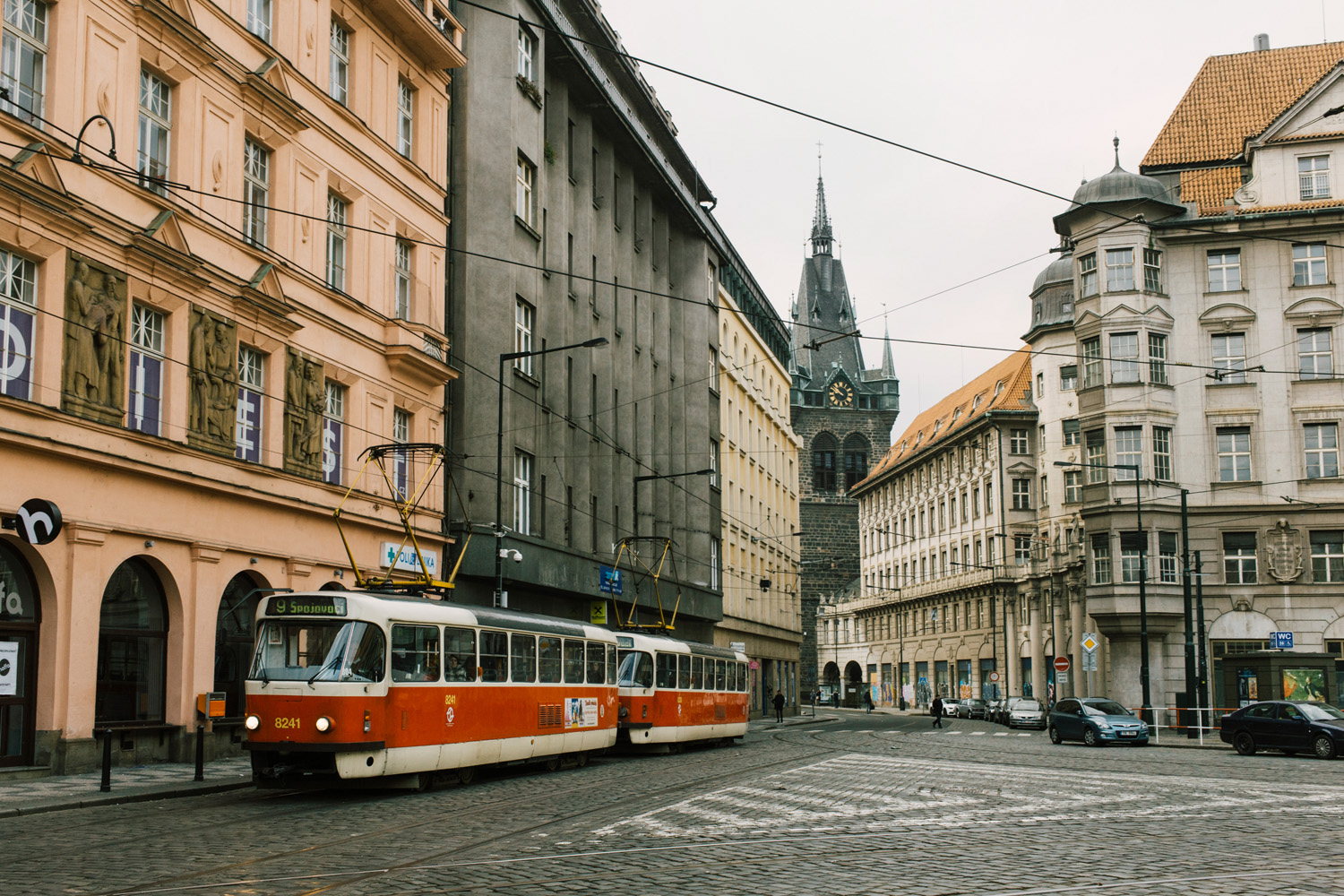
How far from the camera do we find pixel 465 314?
34.3 metres

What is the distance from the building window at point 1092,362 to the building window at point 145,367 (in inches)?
1599

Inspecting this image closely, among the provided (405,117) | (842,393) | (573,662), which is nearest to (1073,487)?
(405,117)

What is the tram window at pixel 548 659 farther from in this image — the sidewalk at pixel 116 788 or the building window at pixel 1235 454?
the building window at pixel 1235 454

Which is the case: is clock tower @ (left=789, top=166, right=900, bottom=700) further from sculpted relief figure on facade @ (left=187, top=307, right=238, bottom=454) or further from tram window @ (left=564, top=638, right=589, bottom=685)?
sculpted relief figure on facade @ (left=187, top=307, right=238, bottom=454)

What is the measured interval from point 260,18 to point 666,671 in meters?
16.6

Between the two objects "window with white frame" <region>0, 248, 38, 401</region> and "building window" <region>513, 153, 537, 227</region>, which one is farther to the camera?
"building window" <region>513, 153, 537, 227</region>

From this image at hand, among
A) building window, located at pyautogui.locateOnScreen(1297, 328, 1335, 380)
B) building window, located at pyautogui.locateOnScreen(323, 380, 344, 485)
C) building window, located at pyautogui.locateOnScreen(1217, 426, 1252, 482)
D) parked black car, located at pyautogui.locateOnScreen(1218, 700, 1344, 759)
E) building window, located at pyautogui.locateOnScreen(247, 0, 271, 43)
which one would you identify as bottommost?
parked black car, located at pyautogui.locateOnScreen(1218, 700, 1344, 759)

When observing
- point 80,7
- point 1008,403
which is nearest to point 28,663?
point 80,7

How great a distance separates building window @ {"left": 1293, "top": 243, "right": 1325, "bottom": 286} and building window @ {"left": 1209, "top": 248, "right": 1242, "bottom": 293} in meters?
2.05

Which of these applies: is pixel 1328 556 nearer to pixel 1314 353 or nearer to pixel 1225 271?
pixel 1314 353

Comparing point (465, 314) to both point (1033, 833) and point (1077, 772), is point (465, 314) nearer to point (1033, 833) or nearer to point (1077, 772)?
point (1077, 772)

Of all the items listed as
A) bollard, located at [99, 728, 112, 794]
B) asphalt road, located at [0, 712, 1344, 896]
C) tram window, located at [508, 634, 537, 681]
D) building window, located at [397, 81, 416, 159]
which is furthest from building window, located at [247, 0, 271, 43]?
asphalt road, located at [0, 712, 1344, 896]

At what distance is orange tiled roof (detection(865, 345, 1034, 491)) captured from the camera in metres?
82.0

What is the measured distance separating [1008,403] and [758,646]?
21.9 meters
